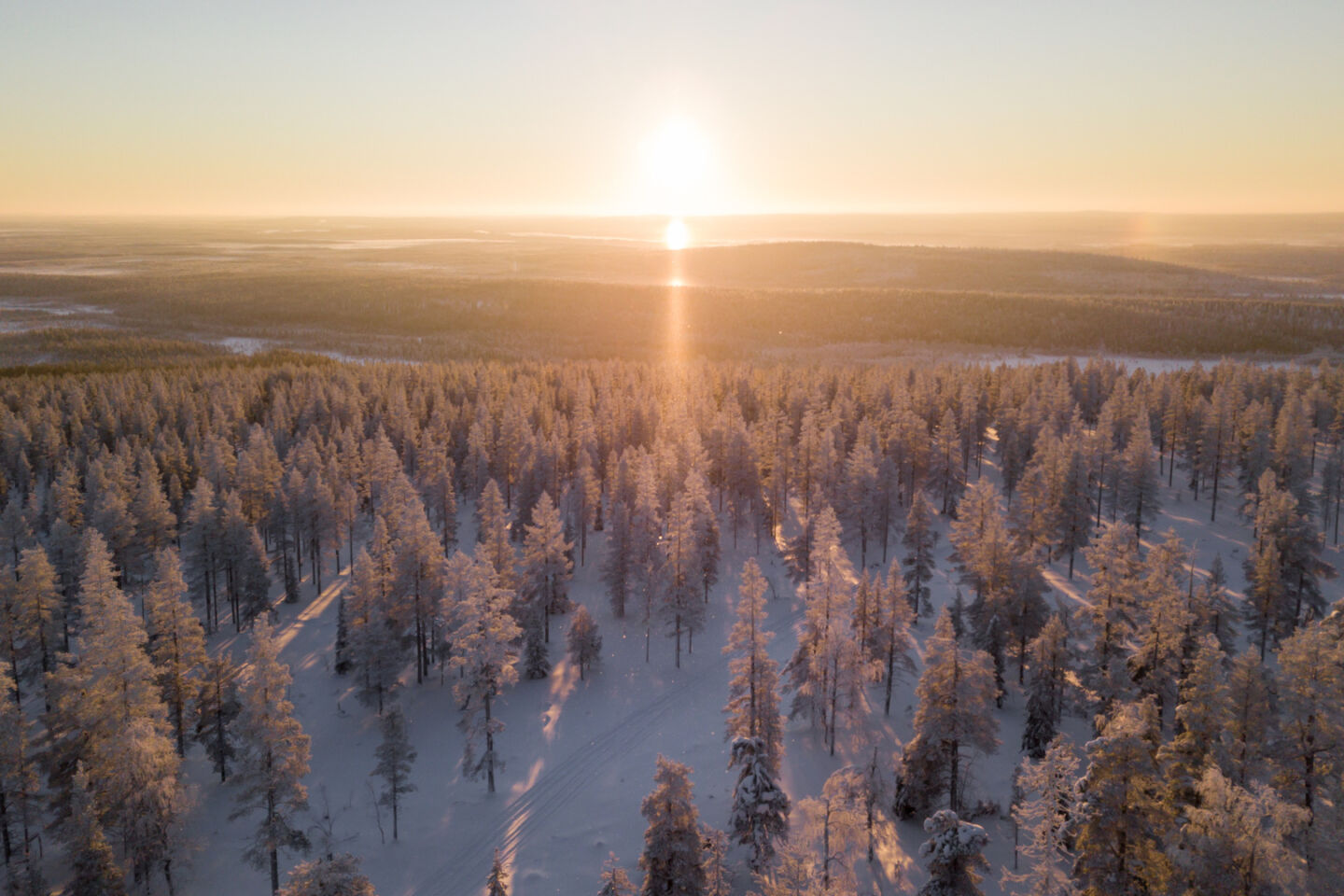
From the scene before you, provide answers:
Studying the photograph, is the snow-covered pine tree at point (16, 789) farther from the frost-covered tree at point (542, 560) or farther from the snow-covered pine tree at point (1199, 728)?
the snow-covered pine tree at point (1199, 728)

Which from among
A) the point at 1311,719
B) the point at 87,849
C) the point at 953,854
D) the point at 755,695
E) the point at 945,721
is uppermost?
the point at 1311,719

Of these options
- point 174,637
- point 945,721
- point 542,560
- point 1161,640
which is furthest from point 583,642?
point 1161,640

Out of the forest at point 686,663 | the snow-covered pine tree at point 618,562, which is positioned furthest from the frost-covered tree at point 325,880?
the snow-covered pine tree at point 618,562

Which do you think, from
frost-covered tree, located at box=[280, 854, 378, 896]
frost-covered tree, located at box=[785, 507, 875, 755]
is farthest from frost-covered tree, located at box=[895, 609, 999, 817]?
frost-covered tree, located at box=[280, 854, 378, 896]

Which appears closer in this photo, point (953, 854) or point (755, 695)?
point (953, 854)

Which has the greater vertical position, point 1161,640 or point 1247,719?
point 1247,719

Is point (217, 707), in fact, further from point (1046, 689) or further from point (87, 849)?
point (1046, 689)

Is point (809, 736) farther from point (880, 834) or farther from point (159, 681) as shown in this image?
point (159, 681)

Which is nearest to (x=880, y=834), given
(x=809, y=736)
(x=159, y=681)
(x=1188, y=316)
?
(x=809, y=736)

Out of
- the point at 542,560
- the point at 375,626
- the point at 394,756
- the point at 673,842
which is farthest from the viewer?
the point at 542,560
